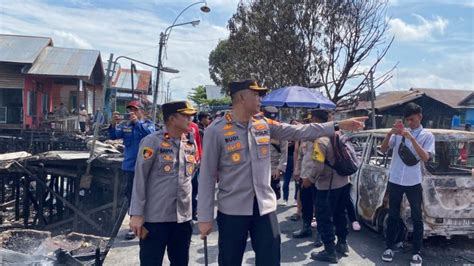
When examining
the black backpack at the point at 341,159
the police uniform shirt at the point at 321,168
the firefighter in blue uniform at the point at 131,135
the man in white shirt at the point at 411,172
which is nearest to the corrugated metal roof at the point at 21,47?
the firefighter in blue uniform at the point at 131,135

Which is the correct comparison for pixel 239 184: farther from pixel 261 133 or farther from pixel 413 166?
pixel 413 166

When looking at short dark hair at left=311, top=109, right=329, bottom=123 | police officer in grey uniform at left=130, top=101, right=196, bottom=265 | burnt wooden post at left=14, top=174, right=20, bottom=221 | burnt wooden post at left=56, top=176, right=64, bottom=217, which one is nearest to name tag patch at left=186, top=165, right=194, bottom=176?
police officer in grey uniform at left=130, top=101, right=196, bottom=265

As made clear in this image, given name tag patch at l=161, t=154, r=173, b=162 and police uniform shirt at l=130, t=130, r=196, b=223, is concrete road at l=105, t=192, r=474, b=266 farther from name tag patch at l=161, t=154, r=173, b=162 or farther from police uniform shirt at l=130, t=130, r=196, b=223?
name tag patch at l=161, t=154, r=173, b=162

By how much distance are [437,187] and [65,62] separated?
17987mm

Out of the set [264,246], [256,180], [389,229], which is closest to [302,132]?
[256,180]

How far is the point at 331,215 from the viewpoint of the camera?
4.92 metres

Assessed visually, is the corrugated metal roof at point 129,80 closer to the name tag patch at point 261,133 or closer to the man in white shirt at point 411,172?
the man in white shirt at point 411,172

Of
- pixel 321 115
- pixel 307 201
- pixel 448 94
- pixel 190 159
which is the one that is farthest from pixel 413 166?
pixel 448 94

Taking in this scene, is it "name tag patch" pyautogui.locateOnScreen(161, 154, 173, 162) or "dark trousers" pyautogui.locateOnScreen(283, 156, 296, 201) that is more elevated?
"name tag patch" pyautogui.locateOnScreen(161, 154, 173, 162)

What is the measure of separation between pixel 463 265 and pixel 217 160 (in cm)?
371

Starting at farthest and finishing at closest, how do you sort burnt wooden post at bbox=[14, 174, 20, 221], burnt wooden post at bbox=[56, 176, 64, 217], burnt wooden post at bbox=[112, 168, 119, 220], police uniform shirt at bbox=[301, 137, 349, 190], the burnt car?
burnt wooden post at bbox=[14, 174, 20, 221] → burnt wooden post at bbox=[56, 176, 64, 217] → burnt wooden post at bbox=[112, 168, 119, 220] → the burnt car → police uniform shirt at bbox=[301, 137, 349, 190]

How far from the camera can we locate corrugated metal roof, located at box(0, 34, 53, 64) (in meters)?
17.9

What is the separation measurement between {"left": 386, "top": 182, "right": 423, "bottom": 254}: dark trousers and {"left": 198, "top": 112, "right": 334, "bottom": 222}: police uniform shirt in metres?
2.23

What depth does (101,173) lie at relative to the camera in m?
8.02
